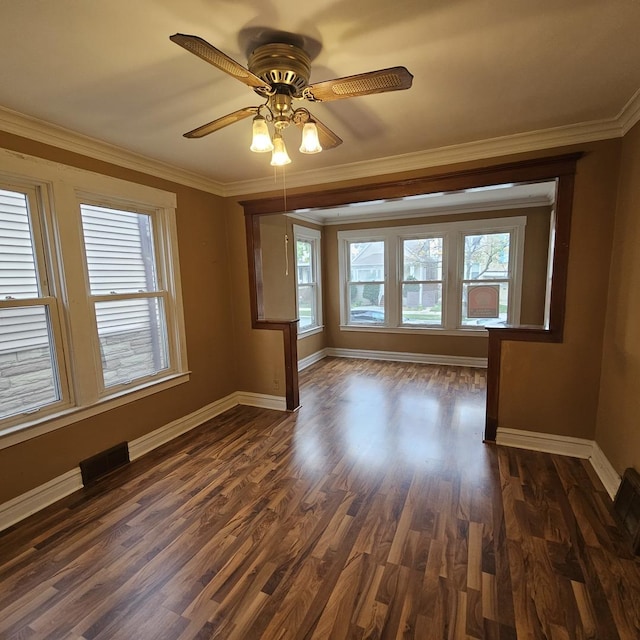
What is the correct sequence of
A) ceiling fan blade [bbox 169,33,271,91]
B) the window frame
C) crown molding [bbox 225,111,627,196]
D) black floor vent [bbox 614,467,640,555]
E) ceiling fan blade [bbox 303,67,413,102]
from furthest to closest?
the window frame < crown molding [bbox 225,111,627,196] < black floor vent [bbox 614,467,640,555] < ceiling fan blade [bbox 303,67,413,102] < ceiling fan blade [bbox 169,33,271,91]

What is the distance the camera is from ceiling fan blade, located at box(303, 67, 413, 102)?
1.23m

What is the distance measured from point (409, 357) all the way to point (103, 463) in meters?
4.55

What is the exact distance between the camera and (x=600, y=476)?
7.84ft

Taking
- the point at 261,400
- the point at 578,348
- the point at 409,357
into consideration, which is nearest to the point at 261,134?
the point at 578,348

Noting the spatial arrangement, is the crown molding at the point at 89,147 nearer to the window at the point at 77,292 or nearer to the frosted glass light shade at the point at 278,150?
the window at the point at 77,292

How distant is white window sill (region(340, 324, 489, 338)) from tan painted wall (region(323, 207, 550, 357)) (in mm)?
49

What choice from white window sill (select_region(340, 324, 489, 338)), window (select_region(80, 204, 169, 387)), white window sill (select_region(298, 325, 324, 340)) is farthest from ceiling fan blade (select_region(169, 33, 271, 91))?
white window sill (select_region(340, 324, 489, 338))

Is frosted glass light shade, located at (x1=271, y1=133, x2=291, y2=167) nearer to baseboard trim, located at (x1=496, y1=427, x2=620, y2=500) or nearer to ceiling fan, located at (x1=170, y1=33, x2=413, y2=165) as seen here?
ceiling fan, located at (x1=170, y1=33, x2=413, y2=165)

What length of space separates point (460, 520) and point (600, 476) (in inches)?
47.5

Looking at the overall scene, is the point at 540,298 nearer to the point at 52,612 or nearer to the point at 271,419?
the point at 271,419

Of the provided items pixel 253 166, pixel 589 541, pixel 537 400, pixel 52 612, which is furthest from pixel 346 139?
pixel 52 612

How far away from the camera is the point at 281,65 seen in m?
1.44

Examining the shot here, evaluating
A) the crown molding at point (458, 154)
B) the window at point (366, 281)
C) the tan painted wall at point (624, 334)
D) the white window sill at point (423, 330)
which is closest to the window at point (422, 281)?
the white window sill at point (423, 330)

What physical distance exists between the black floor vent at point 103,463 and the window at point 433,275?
13.8 feet
